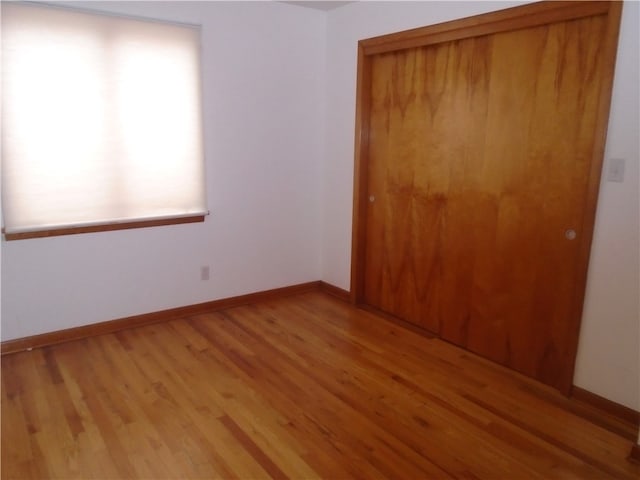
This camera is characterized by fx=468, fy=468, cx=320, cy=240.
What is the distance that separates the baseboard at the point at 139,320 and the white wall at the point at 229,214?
0.04 metres

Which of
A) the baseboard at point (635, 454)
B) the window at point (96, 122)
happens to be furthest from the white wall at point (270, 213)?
the baseboard at point (635, 454)

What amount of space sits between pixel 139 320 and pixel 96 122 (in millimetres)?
1430

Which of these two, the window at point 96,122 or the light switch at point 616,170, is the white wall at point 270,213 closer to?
the light switch at point 616,170

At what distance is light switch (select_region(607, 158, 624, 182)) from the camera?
2.26 metres

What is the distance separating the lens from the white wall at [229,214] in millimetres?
3102

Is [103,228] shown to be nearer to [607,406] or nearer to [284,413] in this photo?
[284,413]

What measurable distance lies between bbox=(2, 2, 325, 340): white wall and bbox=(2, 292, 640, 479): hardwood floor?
0.34m

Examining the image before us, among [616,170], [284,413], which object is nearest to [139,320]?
[284,413]

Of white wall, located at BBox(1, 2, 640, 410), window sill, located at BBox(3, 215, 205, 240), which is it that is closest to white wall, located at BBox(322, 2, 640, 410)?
white wall, located at BBox(1, 2, 640, 410)

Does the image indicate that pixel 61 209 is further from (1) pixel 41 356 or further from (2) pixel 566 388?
(2) pixel 566 388

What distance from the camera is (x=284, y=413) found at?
243 cm

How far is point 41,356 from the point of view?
2.98m

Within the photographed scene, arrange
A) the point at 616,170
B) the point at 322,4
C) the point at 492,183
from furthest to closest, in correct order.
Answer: the point at 322,4
the point at 492,183
the point at 616,170

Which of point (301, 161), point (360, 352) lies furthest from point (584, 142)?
point (301, 161)
